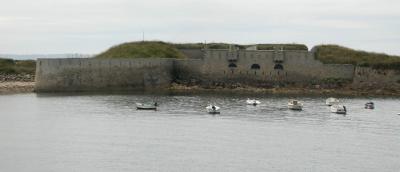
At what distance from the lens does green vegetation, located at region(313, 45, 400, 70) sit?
83.7 meters

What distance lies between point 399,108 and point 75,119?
27.4 meters

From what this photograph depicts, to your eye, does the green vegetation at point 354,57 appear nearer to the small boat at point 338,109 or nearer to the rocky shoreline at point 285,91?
the rocky shoreline at point 285,91

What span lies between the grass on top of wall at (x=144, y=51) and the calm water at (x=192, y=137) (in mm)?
20486

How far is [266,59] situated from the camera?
82938 mm

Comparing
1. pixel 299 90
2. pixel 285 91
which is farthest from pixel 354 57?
pixel 285 91

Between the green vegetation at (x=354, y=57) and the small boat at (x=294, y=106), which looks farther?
the green vegetation at (x=354, y=57)

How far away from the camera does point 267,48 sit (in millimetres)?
91812

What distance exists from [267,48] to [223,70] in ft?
33.8

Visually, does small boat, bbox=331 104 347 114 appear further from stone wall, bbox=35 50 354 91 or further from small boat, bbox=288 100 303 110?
stone wall, bbox=35 50 354 91

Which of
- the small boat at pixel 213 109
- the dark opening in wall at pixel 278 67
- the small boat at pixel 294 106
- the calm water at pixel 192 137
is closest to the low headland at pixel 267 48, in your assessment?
the dark opening in wall at pixel 278 67

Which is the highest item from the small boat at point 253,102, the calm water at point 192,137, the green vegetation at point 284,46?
the green vegetation at point 284,46

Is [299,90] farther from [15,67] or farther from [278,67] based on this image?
[15,67]

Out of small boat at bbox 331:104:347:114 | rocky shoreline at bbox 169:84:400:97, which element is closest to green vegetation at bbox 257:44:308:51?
rocky shoreline at bbox 169:84:400:97

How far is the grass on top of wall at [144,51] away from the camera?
8850 cm
